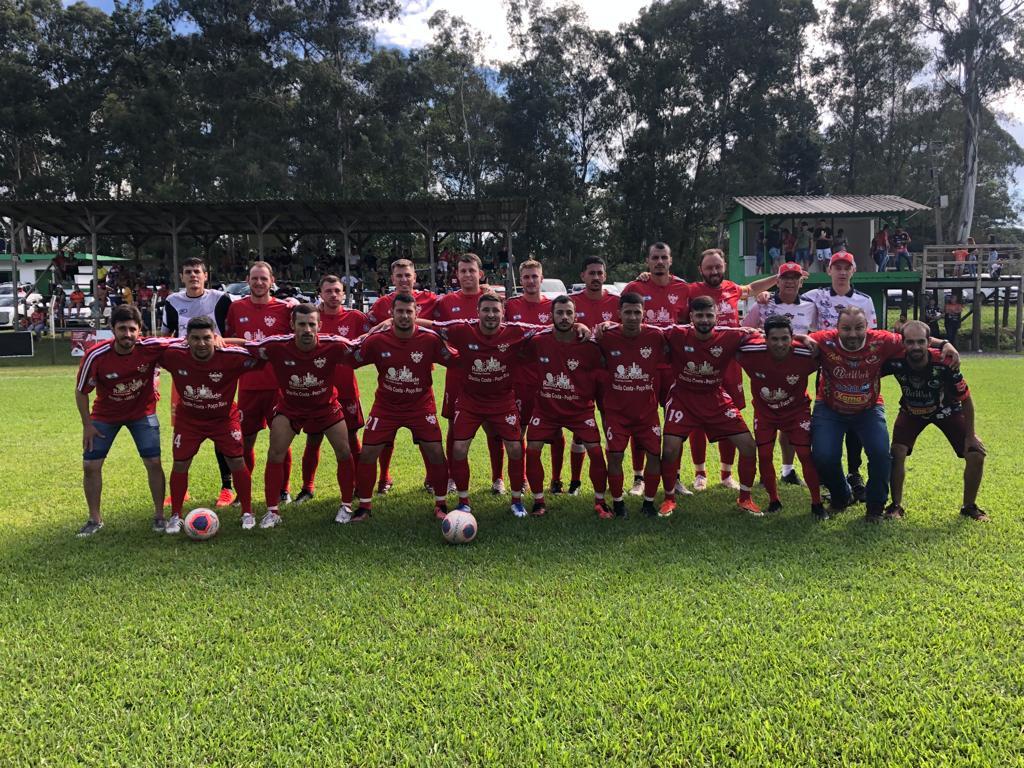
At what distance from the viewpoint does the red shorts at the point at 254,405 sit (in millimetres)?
6410

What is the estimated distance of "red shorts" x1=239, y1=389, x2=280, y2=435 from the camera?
21.0 ft

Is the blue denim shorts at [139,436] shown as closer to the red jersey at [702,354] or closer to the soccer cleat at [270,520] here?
the soccer cleat at [270,520]

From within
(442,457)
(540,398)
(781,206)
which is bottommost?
(442,457)

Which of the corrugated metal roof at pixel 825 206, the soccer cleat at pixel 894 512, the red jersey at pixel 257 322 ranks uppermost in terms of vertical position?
the corrugated metal roof at pixel 825 206

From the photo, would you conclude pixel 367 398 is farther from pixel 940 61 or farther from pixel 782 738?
pixel 940 61

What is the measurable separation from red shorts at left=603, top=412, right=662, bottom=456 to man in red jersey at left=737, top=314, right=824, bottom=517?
3.23 ft

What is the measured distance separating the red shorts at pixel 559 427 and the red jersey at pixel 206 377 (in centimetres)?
251

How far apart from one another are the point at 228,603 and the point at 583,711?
2.40 m

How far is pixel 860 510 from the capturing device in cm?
593

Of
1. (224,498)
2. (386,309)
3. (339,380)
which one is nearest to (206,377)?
(339,380)

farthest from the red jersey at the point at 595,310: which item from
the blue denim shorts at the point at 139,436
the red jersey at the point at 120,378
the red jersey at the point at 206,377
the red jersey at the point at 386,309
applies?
the blue denim shorts at the point at 139,436

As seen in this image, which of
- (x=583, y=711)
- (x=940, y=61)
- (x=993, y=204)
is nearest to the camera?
(x=583, y=711)

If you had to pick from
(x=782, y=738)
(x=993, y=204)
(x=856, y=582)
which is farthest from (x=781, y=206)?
(x=993, y=204)

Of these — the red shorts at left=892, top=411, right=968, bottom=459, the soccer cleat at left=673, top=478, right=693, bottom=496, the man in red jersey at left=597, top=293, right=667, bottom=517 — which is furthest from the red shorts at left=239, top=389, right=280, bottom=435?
the red shorts at left=892, top=411, right=968, bottom=459
